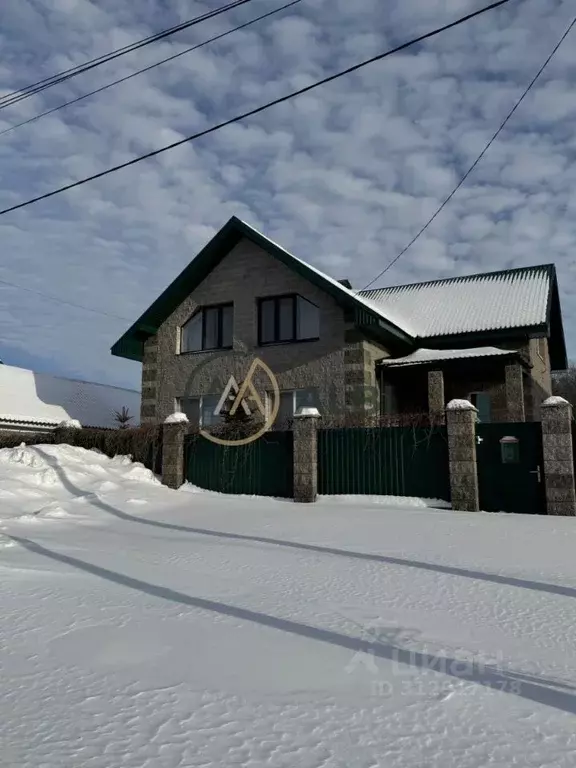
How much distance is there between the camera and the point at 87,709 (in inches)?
130

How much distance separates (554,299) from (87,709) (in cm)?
2050

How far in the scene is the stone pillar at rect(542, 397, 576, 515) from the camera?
35.1 ft

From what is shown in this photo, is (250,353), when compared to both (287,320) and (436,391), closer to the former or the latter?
(287,320)

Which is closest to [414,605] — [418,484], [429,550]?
[429,550]

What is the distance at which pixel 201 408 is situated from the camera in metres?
18.1

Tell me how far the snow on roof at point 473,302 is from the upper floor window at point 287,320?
3339mm

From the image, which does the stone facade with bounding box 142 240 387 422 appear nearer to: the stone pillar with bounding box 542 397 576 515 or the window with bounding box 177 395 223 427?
the window with bounding box 177 395 223 427

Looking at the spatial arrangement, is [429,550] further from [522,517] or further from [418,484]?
[418,484]

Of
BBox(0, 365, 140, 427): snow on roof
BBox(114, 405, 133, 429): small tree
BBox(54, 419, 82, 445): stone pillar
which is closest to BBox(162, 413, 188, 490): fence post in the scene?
A: BBox(54, 419, 82, 445): stone pillar

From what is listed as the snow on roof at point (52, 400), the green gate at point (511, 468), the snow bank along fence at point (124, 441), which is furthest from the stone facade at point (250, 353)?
the snow on roof at point (52, 400)

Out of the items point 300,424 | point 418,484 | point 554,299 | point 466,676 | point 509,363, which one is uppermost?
point 554,299

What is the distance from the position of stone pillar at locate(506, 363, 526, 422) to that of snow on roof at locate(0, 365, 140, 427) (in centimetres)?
1530

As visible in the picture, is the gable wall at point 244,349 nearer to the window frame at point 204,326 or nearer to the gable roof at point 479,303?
the window frame at point 204,326

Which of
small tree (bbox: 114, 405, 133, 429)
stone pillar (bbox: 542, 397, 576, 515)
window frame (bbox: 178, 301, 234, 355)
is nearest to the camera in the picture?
stone pillar (bbox: 542, 397, 576, 515)
